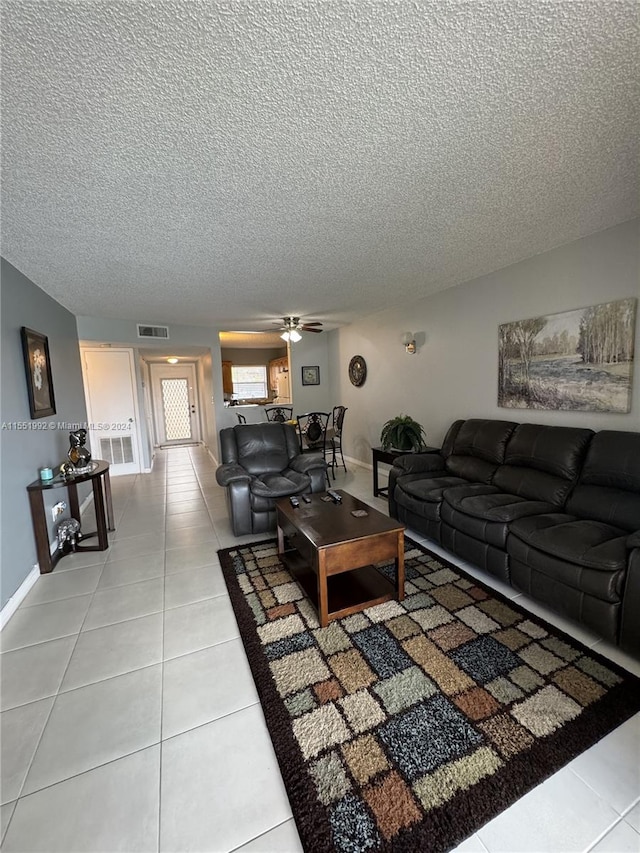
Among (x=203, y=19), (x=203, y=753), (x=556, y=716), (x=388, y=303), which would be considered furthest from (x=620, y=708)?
(x=388, y=303)

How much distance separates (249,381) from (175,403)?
84.3 inches

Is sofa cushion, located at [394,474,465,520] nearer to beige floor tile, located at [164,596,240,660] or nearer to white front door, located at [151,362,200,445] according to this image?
beige floor tile, located at [164,596,240,660]

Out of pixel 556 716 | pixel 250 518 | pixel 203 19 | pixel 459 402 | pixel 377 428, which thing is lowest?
pixel 556 716

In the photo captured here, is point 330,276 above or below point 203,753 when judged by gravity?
above

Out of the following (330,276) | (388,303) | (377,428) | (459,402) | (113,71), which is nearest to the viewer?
(113,71)

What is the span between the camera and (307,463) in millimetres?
3773

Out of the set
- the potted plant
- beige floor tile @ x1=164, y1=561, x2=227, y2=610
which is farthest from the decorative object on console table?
the potted plant

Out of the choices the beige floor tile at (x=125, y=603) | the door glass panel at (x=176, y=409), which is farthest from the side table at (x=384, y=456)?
the door glass panel at (x=176, y=409)

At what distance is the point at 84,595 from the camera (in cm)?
249

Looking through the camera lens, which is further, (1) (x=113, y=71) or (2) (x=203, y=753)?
(2) (x=203, y=753)

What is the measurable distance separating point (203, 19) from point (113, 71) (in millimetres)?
391

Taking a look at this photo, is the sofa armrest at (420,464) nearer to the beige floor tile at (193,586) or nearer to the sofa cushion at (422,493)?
the sofa cushion at (422,493)

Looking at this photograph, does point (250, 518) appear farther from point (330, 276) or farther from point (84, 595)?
point (330, 276)

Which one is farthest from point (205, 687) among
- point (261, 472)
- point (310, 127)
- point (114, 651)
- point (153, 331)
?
point (153, 331)
